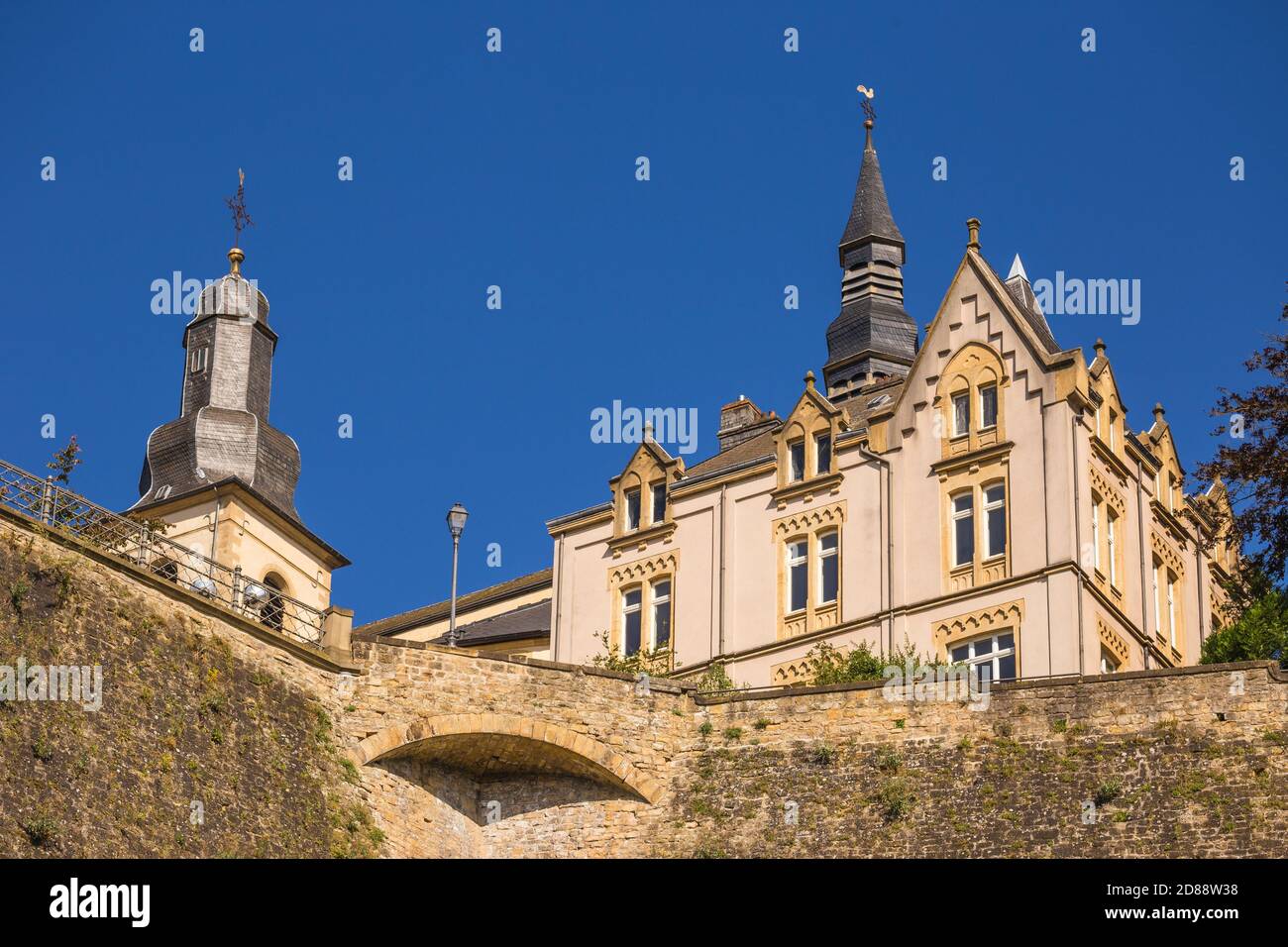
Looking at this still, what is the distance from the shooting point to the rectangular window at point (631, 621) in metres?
66.2

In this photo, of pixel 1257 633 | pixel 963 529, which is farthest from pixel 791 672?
pixel 1257 633

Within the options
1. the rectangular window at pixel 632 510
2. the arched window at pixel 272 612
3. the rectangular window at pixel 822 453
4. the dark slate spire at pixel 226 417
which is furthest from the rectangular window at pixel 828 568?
the dark slate spire at pixel 226 417

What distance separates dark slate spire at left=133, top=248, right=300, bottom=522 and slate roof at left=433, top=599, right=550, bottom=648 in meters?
7.04

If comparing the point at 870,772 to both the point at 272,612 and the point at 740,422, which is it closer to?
the point at 272,612

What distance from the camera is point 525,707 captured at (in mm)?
49531

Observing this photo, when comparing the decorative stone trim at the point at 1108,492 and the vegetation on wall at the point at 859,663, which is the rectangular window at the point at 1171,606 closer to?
the decorative stone trim at the point at 1108,492

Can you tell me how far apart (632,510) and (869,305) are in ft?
40.7

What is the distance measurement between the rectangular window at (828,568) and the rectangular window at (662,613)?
4315 mm

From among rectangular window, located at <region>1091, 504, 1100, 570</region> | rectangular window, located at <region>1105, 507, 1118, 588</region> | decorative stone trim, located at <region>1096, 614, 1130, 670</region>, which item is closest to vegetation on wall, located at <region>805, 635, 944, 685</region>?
decorative stone trim, located at <region>1096, 614, 1130, 670</region>

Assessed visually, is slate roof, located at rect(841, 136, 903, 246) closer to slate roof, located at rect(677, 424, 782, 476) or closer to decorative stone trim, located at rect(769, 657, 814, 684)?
slate roof, located at rect(677, 424, 782, 476)
